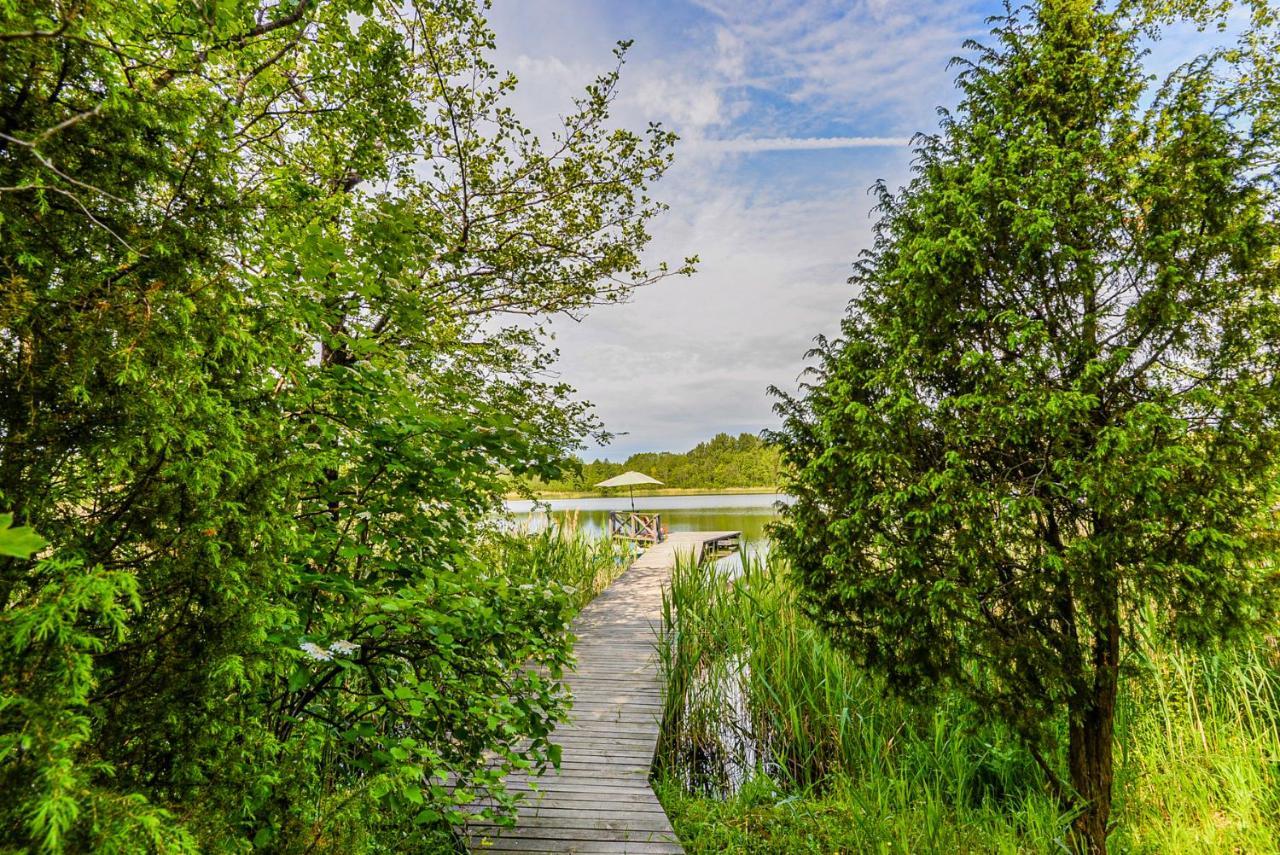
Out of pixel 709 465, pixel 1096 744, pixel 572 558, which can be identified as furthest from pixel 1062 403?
pixel 709 465

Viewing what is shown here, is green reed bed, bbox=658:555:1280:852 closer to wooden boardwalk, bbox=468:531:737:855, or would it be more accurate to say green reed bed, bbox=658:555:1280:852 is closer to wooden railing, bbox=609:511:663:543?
wooden boardwalk, bbox=468:531:737:855

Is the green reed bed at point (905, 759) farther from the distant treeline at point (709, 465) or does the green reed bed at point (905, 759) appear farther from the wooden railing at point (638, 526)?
the distant treeline at point (709, 465)

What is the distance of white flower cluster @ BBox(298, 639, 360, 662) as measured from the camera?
1.44 metres

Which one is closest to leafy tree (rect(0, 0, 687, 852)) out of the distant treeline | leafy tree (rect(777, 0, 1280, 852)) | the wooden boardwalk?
the wooden boardwalk

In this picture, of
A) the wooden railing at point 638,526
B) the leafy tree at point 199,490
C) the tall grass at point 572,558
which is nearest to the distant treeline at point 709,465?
the wooden railing at point 638,526

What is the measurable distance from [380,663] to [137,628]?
2.68ft

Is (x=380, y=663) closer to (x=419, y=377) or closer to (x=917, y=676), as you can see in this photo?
(x=419, y=377)

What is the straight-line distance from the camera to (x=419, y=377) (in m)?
2.83

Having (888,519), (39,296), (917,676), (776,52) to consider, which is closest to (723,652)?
(917,676)

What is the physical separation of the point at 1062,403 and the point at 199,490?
330cm

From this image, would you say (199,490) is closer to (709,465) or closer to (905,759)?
(905,759)

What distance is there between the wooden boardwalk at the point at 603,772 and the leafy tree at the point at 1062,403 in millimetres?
1794

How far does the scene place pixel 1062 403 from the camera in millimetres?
2410

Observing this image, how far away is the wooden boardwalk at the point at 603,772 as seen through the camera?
3.03m
